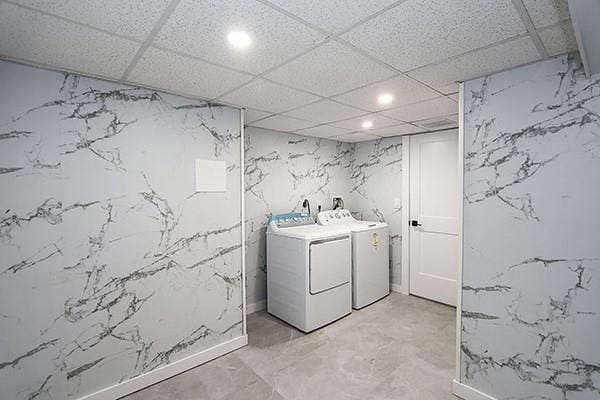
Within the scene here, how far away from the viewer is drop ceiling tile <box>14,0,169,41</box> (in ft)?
3.95

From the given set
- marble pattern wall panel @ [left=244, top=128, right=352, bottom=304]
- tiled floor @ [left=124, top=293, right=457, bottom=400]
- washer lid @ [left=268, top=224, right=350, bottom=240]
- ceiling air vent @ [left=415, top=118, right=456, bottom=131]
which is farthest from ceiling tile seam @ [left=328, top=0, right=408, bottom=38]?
tiled floor @ [left=124, top=293, right=457, bottom=400]

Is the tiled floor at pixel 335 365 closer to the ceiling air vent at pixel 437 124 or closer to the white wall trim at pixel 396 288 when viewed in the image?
the white wall trim at pixel 396 288

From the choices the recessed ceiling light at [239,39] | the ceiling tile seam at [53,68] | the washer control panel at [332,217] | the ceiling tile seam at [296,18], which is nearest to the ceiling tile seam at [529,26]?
the ceiling tile seam at [296,18]

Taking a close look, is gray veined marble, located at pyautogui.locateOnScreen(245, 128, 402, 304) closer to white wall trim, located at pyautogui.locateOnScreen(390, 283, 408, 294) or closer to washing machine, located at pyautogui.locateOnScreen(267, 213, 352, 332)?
white wall trim, located at pyautogui.locateOnScreen(390, 283, 408, 294)

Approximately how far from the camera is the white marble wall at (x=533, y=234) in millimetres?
1610

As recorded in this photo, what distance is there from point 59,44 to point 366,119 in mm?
2589

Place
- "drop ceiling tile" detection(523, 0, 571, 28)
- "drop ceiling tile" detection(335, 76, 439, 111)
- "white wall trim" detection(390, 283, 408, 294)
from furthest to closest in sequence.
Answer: "white wall trim" detection(390, 283, 408, 294), "drop ceiling tile" detection(335, 76, 439, 111), "drop ceiling tile" detection(523, 0, 571, 28)

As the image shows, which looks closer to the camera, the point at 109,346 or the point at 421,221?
the point at 109,346

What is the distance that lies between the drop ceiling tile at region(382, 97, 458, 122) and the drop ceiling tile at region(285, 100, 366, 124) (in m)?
0.37

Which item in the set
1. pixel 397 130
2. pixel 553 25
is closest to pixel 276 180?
pixel 397 130

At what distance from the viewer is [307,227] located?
12.0 ft

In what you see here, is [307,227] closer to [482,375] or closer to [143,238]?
[143,238]

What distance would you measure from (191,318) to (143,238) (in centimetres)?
81

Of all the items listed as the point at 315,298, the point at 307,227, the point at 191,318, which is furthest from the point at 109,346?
the point at 307,227
